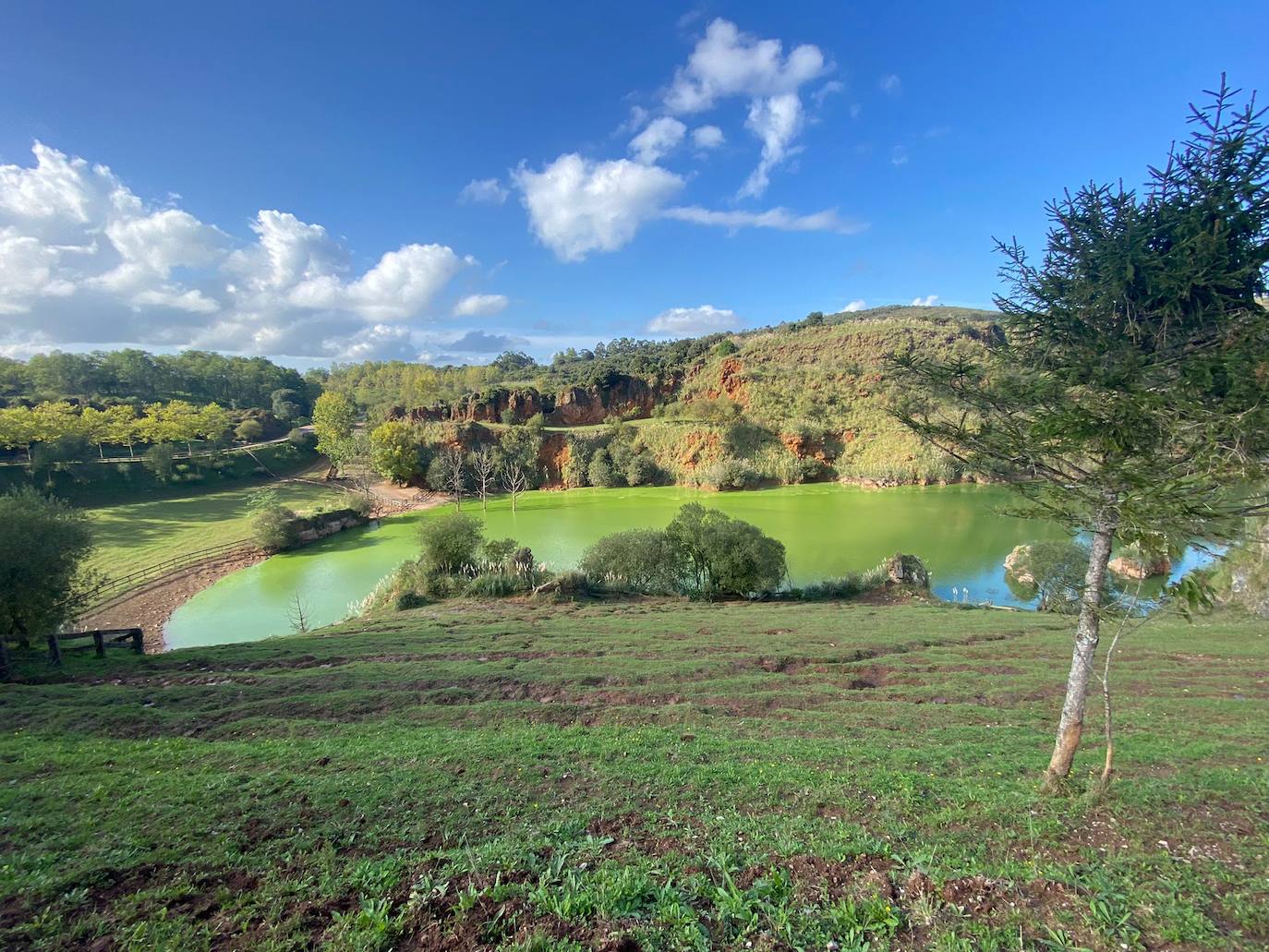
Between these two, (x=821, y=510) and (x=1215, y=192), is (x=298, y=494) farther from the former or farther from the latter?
(x=1215, y=192)

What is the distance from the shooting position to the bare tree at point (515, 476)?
55125 millimetres

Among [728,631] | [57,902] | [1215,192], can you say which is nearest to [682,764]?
[57,902]

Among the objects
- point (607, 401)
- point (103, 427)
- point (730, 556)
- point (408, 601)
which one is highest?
point (607, 401)

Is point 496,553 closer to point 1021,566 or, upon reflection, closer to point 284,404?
point 1021,566

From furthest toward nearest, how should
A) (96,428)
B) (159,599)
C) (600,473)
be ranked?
1. (600,473)
2. (96,428)
3. (159,599)

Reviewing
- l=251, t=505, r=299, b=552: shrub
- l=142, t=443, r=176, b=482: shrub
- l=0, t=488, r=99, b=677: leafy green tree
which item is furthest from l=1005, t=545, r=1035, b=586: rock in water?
l=142, t=443, r=176, b=482: shrub

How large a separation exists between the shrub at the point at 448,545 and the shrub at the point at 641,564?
5.61m

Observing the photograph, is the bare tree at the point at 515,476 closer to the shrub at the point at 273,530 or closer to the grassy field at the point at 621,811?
the shrub at the point at 273,530

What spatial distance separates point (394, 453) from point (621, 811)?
53.6 metres

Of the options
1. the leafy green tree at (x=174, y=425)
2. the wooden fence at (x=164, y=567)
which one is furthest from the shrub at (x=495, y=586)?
the leafy green tree at (x=174, y=425)

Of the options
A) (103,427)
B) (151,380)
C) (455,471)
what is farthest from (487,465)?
(151,380)

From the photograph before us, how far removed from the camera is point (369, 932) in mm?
3143

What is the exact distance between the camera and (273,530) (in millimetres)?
32656

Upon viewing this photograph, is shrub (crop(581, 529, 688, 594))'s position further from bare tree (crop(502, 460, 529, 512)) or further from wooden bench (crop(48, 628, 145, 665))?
bare tree (crop(502, 460, 529, 512))
